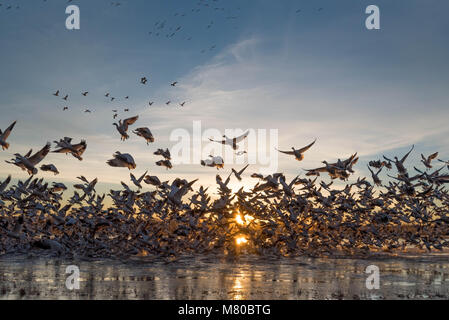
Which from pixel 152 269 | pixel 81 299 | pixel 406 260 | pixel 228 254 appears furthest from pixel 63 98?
pixel 406 260

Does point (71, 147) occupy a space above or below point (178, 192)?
above

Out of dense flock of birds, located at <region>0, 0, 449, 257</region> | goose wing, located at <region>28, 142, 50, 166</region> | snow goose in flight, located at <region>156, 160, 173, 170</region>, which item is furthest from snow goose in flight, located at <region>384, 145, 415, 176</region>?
goose wing, located at <region>28, 142, 50, 166</region>

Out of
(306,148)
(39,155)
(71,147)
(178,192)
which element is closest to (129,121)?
(71,147)

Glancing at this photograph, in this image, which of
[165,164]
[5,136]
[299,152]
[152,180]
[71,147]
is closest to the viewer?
[5,136]

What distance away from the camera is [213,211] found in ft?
69.1

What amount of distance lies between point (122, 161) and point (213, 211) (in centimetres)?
490

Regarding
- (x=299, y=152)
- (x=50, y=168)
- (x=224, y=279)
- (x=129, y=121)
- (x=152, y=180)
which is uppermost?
(x=129, y=121)

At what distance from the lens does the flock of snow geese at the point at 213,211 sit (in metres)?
21.0

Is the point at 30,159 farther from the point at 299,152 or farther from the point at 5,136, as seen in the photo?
the point at 299,152

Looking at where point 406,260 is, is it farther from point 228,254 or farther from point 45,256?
point 45,256

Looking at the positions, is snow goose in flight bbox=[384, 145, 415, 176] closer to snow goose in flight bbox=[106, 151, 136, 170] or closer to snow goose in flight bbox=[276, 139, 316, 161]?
snow goose in flight bbox=[276, 139, 316, 161]

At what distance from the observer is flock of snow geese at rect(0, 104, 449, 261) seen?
21047mm

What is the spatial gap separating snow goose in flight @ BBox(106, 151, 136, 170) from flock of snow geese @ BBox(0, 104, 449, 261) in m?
0.04

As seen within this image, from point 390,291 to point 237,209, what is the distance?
27.4 feet
